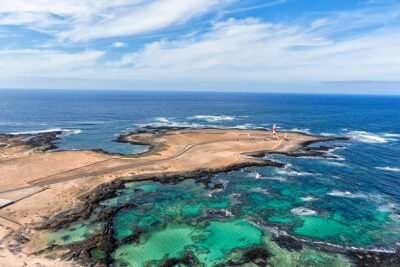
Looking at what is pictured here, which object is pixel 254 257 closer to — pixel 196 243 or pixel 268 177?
pixel 196 243

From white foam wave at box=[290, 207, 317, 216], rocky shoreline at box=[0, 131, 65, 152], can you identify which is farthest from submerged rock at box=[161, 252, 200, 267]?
rocky shoreline at box=[0, 131, 65, 152]

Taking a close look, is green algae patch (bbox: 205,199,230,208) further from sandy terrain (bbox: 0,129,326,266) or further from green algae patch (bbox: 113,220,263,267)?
sandy terrain (bbox: 0,129,326,266)

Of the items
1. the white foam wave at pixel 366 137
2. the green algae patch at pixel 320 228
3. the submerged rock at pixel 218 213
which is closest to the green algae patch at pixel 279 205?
the green algae patch at pixel 320 228

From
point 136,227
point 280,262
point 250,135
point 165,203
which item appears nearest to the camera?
point 280,262

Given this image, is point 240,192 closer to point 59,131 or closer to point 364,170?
point 364,170

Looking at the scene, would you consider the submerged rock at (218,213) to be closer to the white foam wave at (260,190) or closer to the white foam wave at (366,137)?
the white foam wave at (260,190)

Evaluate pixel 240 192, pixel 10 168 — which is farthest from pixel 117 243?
pixel 10 168

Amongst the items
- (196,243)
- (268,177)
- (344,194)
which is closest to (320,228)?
(344,194)
